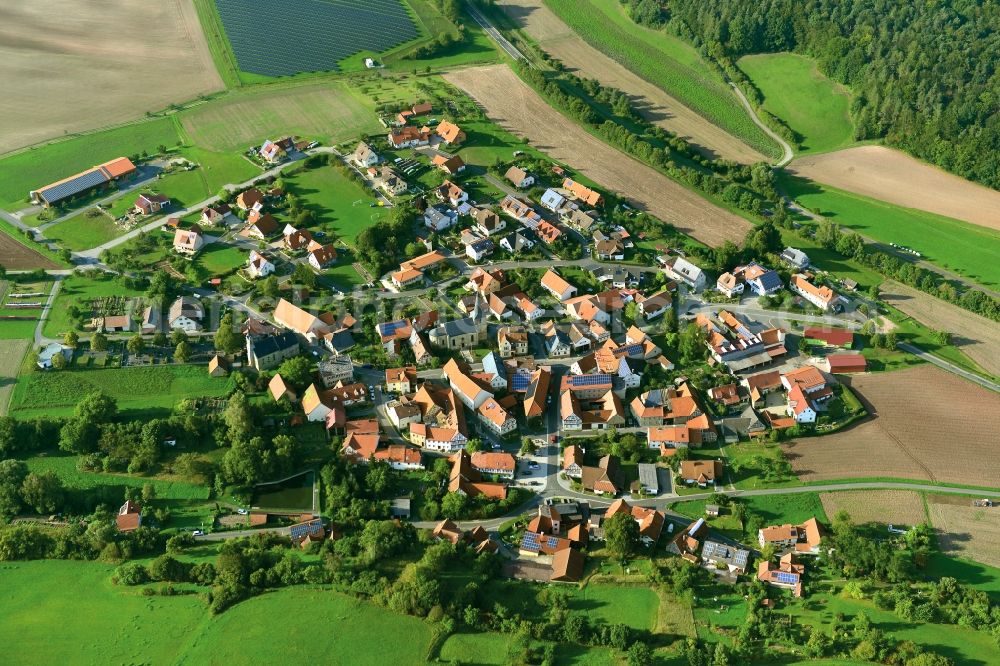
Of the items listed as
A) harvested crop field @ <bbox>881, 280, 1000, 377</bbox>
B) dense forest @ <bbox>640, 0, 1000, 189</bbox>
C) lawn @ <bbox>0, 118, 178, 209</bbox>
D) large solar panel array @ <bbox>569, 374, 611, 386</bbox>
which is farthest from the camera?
dense forest @ <bbox>640, 0, 1000, 189</bbox>

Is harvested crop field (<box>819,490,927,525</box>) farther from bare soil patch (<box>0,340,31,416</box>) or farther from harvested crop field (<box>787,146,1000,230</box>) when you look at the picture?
bare soil patch (<box>0,340,31,416</box>)

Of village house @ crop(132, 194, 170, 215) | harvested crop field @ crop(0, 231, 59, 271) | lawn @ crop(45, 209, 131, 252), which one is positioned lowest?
harvested crop field @ crop(0, 231, 59, 271)

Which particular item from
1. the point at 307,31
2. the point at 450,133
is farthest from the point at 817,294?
the point at 307,31

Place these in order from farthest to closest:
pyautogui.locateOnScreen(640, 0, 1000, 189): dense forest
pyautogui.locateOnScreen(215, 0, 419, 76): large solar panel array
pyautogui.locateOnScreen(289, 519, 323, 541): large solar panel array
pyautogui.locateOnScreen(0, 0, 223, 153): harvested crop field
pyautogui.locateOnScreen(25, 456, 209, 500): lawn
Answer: pyautogui.locateOnScreen(215, 0, 419, 76): large solar panel array → pyautogui.locateOnScreen(0, 0, 223, 153): harvested crop field → pyautogui.locateOnScreen(640, 0, 1000, 189): dense forest → pyautogui.locateOnScreen(25, 456, 209, 500): lawn → pyautogui.locateOnScreen(289, 519, 323, 541): large solar panel array

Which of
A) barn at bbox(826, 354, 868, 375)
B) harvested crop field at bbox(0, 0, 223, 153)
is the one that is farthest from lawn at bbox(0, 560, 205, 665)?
harvested crop field at bbox(0, 0, 223, 153)

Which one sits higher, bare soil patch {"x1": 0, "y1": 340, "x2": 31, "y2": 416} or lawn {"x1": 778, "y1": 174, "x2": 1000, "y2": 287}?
lawn {"x1": 778, "y1": 174, "x2": 1000, "y2": 287}

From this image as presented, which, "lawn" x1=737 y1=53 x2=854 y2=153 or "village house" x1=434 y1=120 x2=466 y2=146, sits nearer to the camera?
"village house" x1=434 y1=120 x2=466 y2=146

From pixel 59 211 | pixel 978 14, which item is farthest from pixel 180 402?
pixel 978 14
